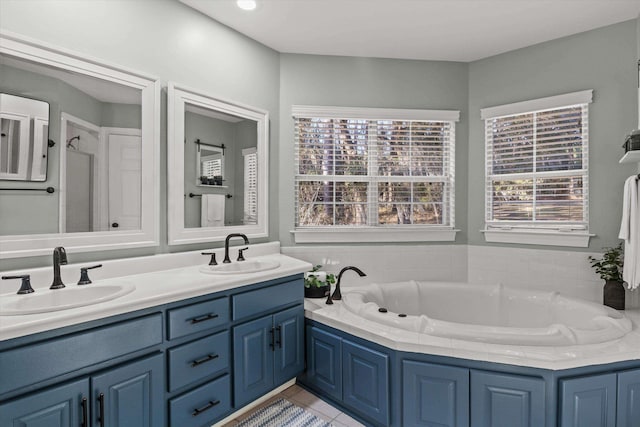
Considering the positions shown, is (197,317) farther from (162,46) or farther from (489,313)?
Answer: (489,313)

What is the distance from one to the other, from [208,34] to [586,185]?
3170 mm

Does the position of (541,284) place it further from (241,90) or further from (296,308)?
(241,90)

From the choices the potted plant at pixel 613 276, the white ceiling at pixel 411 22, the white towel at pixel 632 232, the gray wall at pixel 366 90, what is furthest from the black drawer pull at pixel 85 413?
the potted plant at pixel 613 276

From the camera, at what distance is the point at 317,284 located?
8.95 feet

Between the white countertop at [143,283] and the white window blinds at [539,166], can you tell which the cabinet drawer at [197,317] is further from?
the white window blinds at [539,166]

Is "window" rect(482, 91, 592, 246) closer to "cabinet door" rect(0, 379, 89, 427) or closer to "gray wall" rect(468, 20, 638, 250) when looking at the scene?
"gray wall" rect(468, 20, 638, 250)

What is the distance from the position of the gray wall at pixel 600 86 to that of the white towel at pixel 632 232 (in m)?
0.43

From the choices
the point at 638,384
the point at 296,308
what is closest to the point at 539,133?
the point at 638,384

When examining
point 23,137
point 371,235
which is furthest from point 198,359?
point 371,235

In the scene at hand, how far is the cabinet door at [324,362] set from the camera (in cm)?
218

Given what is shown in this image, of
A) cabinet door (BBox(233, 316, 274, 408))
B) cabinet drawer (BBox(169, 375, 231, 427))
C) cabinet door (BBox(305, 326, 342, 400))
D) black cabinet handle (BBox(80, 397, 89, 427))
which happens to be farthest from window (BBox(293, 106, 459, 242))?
black cabinet handle (BBox(80, 397, 89, 427))

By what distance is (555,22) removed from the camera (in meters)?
2.58

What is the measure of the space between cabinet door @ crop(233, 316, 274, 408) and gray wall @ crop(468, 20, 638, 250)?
104 inches

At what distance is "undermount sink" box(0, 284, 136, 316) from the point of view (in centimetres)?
135
